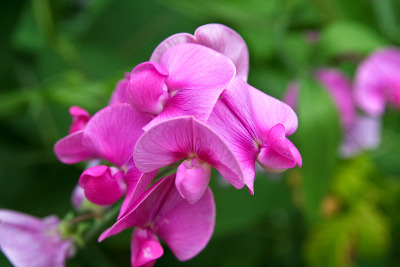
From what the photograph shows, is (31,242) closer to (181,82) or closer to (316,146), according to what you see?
(181,82)

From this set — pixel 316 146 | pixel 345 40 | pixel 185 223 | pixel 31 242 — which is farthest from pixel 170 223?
pixel 345 40

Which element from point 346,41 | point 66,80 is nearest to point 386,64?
point 346,41

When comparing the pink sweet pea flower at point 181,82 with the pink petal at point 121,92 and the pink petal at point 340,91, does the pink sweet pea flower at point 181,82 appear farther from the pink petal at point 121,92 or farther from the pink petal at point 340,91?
the pink petal at point 340,91

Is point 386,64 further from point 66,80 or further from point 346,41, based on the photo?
point 66,80

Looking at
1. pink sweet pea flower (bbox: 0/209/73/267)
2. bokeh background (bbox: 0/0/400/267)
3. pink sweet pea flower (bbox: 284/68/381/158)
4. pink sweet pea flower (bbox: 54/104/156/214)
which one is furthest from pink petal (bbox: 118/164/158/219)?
pink sweet pea flower (bbox: 284/68/381/158)

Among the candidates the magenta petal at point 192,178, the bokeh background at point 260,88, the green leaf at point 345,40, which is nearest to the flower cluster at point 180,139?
the magenta petal at point 192,178
